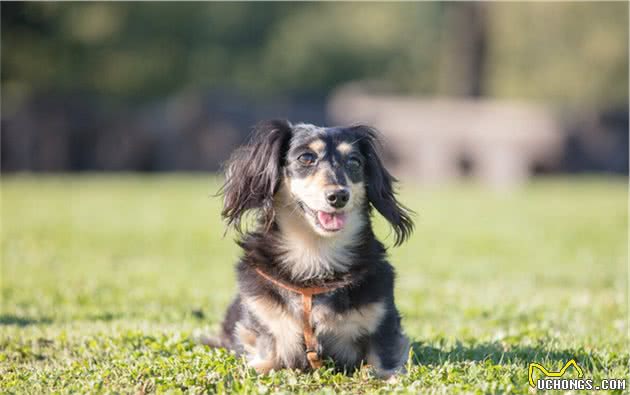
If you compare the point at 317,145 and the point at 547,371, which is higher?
the point at 317,145

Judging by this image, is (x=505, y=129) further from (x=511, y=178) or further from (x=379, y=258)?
(x=379, y=258)

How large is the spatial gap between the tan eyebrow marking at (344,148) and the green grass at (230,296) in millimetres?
1296

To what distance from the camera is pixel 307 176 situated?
190 inches

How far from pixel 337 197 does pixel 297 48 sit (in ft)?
125

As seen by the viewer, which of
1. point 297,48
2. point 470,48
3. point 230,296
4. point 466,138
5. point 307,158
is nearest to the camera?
point 307,158

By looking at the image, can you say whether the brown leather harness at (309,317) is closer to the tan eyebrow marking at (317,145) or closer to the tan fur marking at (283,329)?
the tan fur marking at (283,329)

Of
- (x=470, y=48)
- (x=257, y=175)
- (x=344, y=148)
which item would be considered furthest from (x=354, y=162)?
(x=470, y=48)

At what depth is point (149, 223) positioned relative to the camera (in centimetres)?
1417

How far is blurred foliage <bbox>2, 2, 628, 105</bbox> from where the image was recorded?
34219mm

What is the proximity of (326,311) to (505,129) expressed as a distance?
21655 mm

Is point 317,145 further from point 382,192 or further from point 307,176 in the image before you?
point 382,192

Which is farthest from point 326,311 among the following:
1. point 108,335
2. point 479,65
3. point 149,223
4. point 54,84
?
point 54,84

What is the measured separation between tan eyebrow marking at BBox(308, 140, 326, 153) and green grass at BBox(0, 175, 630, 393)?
1293 millimetres

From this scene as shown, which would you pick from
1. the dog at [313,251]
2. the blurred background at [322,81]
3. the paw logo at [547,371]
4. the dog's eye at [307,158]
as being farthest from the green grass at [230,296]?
Answer: the blurred background at [322,81]
